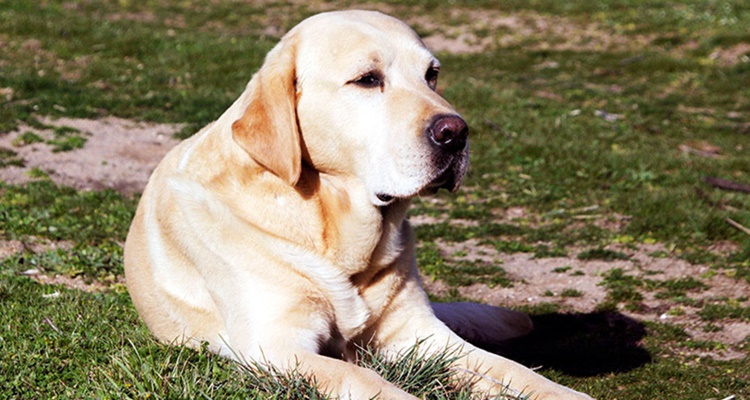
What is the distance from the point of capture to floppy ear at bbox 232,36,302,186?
387 cm

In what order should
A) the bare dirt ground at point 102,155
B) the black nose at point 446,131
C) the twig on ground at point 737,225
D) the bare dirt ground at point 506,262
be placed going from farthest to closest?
1. the bare dirt ground at point 102,155
2. the twig on ground at point 737,225
3. the bare dirt ground at point 506,262
4. the black nose at point 446,131

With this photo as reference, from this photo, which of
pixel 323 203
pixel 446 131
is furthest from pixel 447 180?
pixel 323 203

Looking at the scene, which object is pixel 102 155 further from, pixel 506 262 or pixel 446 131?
pixel 446 131

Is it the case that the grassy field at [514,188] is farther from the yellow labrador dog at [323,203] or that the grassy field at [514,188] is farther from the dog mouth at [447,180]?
the dog mouth at [447,180]

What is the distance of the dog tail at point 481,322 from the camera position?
5129 millimetres

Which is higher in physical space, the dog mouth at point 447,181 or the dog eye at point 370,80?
the dog eye at point 370,80

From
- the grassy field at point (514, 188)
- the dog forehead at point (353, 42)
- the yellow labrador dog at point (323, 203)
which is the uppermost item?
the dog forehead at point (353, 42)

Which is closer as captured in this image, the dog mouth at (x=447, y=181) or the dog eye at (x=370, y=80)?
the dog mouth at (x=447, y=181)

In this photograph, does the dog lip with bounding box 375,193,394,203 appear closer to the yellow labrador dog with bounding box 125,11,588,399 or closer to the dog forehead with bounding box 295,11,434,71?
the yellow labrador dog with bounding box 125,11,588,399

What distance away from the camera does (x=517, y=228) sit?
779cm

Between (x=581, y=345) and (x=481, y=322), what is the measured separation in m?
0.67

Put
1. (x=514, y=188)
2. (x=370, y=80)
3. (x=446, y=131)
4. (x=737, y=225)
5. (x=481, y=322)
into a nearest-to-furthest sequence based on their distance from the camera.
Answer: (x=446, y=131) → (x=370, y=80) → (x=481, y=322) → (x=737, y=225) → (x=514, y=188)

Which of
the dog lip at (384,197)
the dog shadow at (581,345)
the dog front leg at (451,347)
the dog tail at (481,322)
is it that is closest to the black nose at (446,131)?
the dog lip at (384,197)

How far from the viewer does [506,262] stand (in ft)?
23.2
